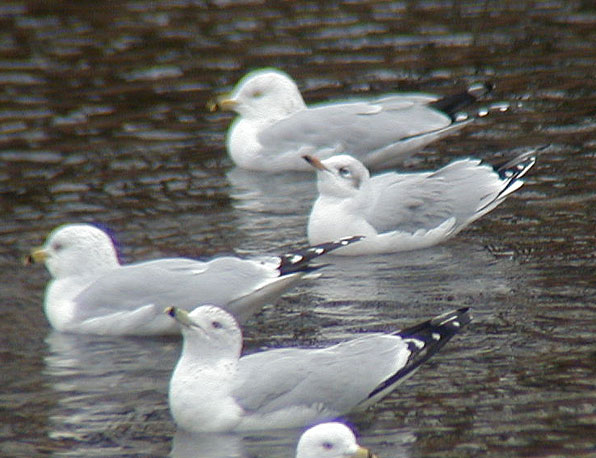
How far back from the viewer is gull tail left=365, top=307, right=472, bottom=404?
795cm

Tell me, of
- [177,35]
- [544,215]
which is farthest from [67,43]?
[544,215]

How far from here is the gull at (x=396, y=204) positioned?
10.9 meters

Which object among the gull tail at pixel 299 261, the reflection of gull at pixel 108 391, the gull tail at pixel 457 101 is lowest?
the reflection of gull at pixel 108 391

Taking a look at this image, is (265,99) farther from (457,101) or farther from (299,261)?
(299,261)

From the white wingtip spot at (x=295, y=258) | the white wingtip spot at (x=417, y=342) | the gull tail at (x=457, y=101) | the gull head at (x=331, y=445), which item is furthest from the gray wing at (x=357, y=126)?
the gull head at (x=331, y=445)

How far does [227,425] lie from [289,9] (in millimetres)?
10869

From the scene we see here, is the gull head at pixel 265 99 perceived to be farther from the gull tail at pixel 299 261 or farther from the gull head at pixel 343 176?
the gull tail at pixel 299 261

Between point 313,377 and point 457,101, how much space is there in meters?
6.10

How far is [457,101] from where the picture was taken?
13508 mm

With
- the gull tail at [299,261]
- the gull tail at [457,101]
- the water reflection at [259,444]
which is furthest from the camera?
the gull tail at [457,101]

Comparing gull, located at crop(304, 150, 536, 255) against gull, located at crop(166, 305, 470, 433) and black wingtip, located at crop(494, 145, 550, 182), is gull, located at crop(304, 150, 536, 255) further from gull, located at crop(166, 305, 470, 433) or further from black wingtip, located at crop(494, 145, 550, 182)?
gull, located at crop(166, 305, 470, 433)

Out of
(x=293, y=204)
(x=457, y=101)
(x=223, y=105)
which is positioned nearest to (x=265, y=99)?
(x=223, y=105)

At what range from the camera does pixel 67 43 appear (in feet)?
56.5

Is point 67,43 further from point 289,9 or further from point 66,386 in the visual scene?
point 66,386
